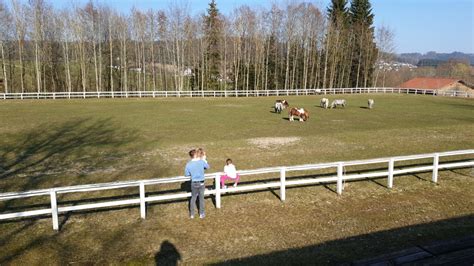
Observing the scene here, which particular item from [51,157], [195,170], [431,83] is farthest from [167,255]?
[431,83]

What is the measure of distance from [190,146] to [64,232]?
1031cm

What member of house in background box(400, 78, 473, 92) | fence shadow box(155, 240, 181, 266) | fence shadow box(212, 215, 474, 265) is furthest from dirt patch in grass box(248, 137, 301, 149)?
house in background box(400, 78, 473, 92)

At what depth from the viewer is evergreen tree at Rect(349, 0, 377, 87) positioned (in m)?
70.2

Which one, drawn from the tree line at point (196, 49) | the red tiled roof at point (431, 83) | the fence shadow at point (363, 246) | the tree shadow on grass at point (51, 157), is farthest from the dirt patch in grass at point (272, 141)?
the red tiled roof at point (431, 83)

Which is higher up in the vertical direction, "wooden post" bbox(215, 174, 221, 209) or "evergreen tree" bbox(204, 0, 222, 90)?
"evergreen tree" bbox(204, 0, 222, 90)

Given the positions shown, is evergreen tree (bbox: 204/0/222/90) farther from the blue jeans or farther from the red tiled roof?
the blue jeans

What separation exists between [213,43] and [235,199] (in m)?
56.4

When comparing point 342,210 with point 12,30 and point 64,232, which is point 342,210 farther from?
Result: point 12,30

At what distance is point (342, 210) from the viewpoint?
10719 millimetres

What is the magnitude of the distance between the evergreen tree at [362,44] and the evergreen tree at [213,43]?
975 inches

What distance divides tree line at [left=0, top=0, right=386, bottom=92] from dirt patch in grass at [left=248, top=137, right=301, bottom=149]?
4139cm

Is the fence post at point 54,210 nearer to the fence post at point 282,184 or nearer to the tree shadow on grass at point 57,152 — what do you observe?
the tree shadow on grass at point 57,152

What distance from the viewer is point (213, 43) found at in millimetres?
65188

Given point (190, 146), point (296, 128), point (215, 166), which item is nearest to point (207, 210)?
point (215, 166)
